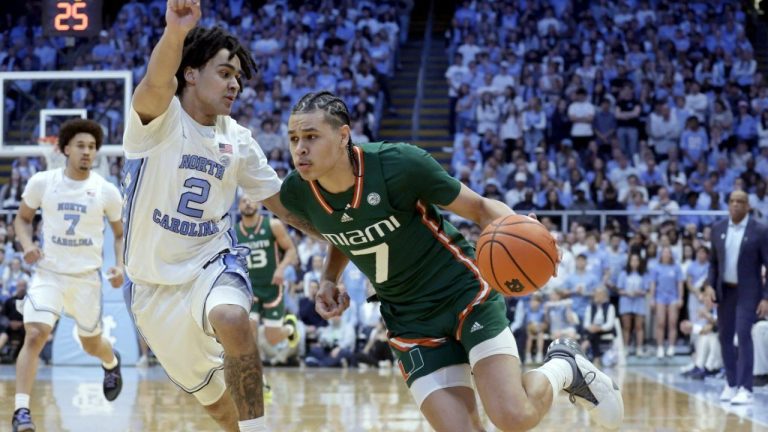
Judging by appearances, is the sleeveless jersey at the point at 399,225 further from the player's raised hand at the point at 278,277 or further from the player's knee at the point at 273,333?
the player's knee at the point at 273,333

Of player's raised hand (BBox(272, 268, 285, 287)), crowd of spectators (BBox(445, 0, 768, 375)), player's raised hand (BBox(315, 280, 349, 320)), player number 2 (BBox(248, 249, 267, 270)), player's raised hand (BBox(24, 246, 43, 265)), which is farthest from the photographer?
crowd of spectators (BBox(445, 0, 768, 375))

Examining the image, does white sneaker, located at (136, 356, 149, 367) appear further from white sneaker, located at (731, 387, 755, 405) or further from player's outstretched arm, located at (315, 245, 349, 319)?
player's outstretched arm, located at (315, 245, 349, 319)

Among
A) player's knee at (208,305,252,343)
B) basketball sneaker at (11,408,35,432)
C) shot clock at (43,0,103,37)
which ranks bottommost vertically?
basketball sneaker at (11,408,35,432)

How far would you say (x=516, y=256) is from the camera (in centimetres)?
429

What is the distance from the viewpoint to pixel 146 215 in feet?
16.2

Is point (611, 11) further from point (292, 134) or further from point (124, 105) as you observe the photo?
point (292, 134)

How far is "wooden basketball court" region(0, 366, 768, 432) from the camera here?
25.6 feet

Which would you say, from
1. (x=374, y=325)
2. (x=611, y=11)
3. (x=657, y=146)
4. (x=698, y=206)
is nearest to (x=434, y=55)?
(x=611, y=11)

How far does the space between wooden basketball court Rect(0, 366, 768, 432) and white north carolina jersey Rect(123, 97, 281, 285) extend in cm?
284

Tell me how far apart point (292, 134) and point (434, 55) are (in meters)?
18.5

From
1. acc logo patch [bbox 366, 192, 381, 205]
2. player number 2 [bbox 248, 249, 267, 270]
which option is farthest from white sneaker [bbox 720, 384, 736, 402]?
acc logo patch [bbox 366, 192, 381, 205]

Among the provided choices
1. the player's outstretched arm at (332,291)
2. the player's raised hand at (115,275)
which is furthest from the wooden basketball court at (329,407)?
the player's outstretched arm at (332,291)

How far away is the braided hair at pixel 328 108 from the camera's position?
4.56m

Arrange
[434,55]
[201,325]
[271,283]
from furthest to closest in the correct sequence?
[434,55]
[271,283]
[201,325]
